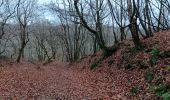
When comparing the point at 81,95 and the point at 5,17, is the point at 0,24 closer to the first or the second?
the point at 5,17

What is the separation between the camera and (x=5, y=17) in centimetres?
4269

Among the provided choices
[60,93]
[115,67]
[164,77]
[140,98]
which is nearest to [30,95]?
[60,93]

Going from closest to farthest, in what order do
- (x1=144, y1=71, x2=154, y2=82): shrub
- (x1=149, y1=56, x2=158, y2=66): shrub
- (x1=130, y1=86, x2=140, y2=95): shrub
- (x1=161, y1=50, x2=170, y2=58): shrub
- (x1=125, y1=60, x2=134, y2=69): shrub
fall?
(x1=130, y1=86, x2=140, y2=95): shrub
(x1=144, y1=71, x2=154, y2=82): shrub
(x1=161, y1=50, x2=170, y2=58): shrub
(x1=149, y1=56, x2=158, y2=66): shrub
(x1=125, y1=60, x2=134, y2=69): shrub

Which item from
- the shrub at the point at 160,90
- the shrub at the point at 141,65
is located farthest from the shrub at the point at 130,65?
the shrub at the point at 160,90

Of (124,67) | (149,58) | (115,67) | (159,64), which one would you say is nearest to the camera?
(159,64)

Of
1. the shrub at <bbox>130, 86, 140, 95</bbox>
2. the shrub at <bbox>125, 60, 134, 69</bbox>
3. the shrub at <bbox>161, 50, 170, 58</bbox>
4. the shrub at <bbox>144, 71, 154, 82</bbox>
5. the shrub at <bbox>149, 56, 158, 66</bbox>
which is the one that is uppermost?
the shrub at <bbox>161, 50, 170, 58</bbox>

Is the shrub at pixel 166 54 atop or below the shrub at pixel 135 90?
atop

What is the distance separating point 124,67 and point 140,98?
7.71m

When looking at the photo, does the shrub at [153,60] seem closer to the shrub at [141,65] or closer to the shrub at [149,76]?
the shrub at [141,65]

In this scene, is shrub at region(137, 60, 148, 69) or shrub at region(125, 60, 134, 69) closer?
shrub at region(137, 60, 148, 69)

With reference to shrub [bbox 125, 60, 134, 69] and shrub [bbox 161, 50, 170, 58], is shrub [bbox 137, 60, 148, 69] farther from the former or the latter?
shrub [bbox 161, 50, 170, 58]

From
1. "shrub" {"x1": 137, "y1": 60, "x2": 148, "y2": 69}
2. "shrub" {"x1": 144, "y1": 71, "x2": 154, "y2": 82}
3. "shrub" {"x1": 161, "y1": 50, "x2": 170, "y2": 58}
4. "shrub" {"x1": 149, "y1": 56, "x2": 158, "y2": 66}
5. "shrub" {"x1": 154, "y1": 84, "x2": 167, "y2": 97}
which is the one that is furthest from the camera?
"shrub" {"x1": 137, "y1": 60, "x2": 148, "y2": 69}

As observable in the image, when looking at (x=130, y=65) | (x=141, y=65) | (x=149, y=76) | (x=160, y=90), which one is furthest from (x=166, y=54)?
(x=160, y=90)

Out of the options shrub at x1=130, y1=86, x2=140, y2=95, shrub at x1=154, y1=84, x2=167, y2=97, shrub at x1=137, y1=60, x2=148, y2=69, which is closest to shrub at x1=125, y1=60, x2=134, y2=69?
shrub at x1=137, y1=60, x2=148, y2=69
